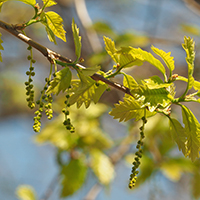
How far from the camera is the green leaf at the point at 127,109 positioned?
0.67 metres

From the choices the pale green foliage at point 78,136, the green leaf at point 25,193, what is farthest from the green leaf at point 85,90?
the green leaf at point 25,193

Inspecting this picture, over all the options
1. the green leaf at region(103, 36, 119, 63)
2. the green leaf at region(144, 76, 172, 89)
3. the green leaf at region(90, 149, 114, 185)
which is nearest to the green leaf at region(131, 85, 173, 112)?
the green leaf at region(144, 76, 172, 89)

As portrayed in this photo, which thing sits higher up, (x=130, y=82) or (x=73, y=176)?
(x=130, y=82)

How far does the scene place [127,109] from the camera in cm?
68

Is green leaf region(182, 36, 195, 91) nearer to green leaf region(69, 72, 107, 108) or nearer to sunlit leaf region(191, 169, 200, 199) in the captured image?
green leaf region(69, 72, 107, 108)

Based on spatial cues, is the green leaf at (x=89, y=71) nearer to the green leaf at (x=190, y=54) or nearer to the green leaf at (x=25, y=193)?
the green leaf at (x=190, y=54)

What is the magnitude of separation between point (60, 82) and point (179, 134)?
1.06 feet

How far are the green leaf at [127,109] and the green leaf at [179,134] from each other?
82 mm

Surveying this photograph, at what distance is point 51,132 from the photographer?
198 cm

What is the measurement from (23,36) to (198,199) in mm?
1974

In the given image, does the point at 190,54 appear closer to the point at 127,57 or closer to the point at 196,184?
the point at 127,57

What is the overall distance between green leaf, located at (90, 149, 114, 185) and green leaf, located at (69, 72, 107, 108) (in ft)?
4.11

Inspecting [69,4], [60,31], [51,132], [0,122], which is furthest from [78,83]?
[0,122]

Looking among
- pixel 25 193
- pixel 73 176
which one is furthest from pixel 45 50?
pixel 25 193
